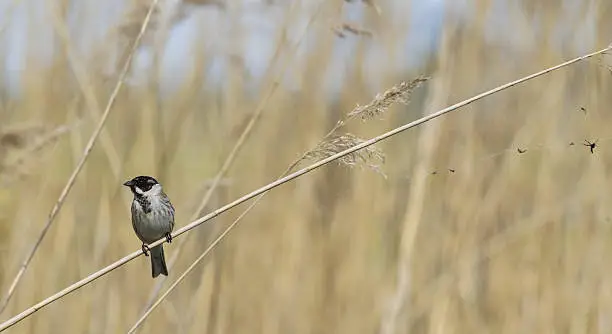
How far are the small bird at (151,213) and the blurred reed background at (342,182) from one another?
0.06 m

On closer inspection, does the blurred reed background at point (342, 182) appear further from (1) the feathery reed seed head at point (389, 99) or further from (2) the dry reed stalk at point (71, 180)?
(1) the feathery reed seed head at point (389, 99)

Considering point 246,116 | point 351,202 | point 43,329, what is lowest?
point 43,329

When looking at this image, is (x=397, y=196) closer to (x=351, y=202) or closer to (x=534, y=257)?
(x=351, y=202)

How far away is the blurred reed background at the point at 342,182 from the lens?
1.58 meters

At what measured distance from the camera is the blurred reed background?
158 centimetres

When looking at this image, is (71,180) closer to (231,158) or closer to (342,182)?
(231,158)

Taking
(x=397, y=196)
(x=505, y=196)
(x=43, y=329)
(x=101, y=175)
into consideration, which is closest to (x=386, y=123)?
(x=397, y=196)

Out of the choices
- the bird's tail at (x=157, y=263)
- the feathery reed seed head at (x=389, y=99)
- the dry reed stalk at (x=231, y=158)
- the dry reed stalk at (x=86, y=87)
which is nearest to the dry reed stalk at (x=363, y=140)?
the feathery reed seed head at (x=389, y=99)

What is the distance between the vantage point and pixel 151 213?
1.47 meters

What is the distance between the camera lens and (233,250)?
169cm

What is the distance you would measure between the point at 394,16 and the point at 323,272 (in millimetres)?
576

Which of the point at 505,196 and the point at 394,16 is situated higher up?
the point at 394,16

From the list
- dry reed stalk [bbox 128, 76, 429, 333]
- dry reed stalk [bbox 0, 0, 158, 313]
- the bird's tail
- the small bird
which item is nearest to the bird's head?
the small bird

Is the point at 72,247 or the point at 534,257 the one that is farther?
the point at 534,257
